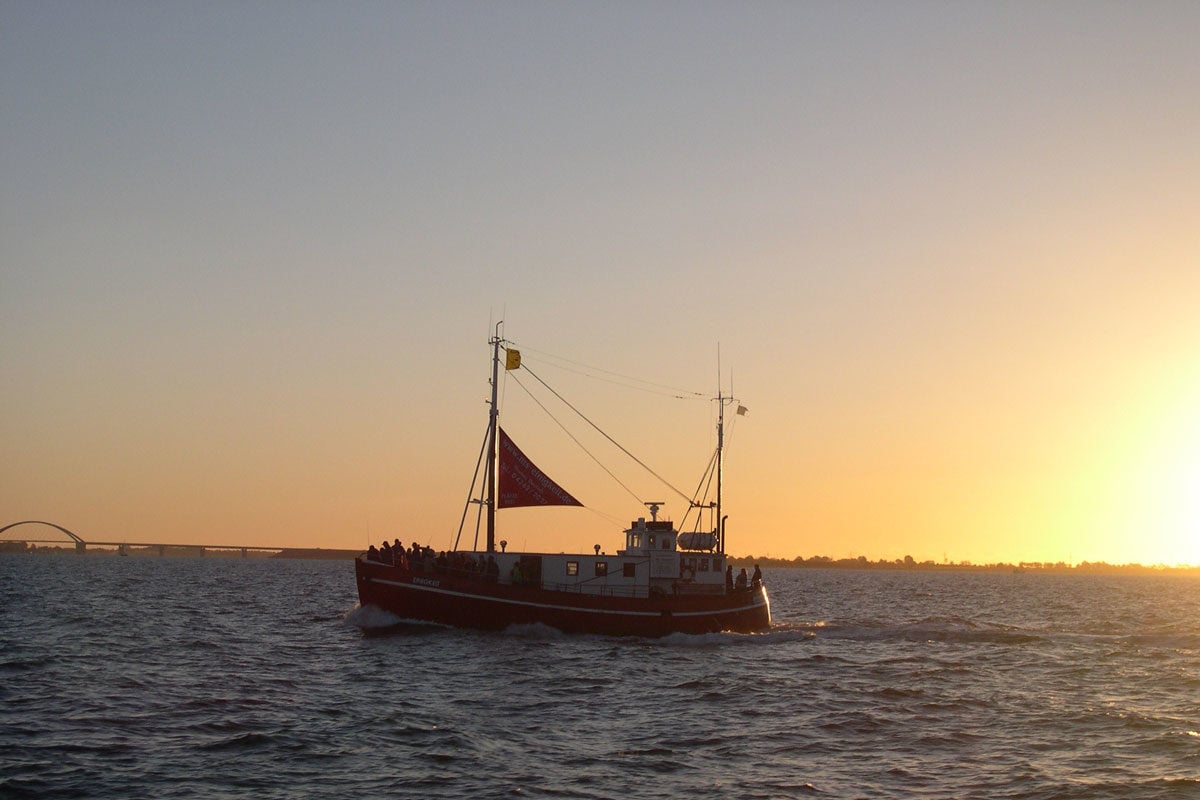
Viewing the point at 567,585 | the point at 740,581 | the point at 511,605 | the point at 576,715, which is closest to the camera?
the point at 576,715

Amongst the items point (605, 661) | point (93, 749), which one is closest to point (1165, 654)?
point (605, 661)

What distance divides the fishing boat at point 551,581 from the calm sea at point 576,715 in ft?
3.48

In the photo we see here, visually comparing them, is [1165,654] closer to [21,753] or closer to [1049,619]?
[1049,619]

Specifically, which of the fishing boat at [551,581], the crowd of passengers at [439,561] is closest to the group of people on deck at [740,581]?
the fishing boat at [551,581]

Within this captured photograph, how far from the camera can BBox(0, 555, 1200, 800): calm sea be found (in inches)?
927

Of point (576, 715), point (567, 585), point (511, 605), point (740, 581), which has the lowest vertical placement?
point (576, 715)

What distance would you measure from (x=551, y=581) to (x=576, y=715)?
2061cm

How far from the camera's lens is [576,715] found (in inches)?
1240

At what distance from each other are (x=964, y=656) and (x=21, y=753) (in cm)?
3753

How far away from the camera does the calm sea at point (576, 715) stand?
23547 mm

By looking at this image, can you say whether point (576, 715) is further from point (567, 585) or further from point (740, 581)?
point (740, 581)

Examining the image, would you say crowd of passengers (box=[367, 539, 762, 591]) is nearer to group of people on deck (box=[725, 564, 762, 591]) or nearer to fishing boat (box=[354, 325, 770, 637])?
fishing boat (box=[354, 325, 770, 637])

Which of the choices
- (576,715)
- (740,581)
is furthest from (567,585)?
(576,715)

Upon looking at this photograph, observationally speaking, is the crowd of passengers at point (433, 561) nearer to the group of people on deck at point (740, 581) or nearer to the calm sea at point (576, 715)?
the calm sea at point (576, 715)
